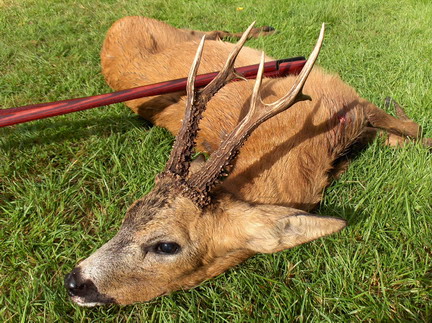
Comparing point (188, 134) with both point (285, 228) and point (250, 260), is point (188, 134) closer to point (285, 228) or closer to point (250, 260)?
point (285, 228)

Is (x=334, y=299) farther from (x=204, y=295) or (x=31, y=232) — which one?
(x=31, y=232)

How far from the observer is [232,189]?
2.22 metres

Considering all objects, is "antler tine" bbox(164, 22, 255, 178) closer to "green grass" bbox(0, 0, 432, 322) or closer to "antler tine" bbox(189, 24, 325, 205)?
"antler tine" bbox(189, 24, 325, 205)

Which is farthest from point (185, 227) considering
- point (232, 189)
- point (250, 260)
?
point (250, 260)

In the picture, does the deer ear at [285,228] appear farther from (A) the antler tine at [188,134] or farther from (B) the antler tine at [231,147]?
(A) the antler tine at [188,134]

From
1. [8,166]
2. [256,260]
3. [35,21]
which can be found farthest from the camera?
[35,21]

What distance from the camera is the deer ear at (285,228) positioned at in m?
1.64

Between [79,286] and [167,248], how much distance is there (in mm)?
539

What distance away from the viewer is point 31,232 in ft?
8.60

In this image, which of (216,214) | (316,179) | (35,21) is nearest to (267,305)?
(216,214)

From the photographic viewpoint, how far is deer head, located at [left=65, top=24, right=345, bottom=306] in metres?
1.89

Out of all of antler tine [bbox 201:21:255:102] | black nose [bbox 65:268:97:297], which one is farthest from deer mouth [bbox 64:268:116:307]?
antler tine [bbox 201:21:255:102]

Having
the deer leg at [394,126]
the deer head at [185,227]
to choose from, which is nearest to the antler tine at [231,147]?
the deer head at [185,227]

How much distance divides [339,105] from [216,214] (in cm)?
155
